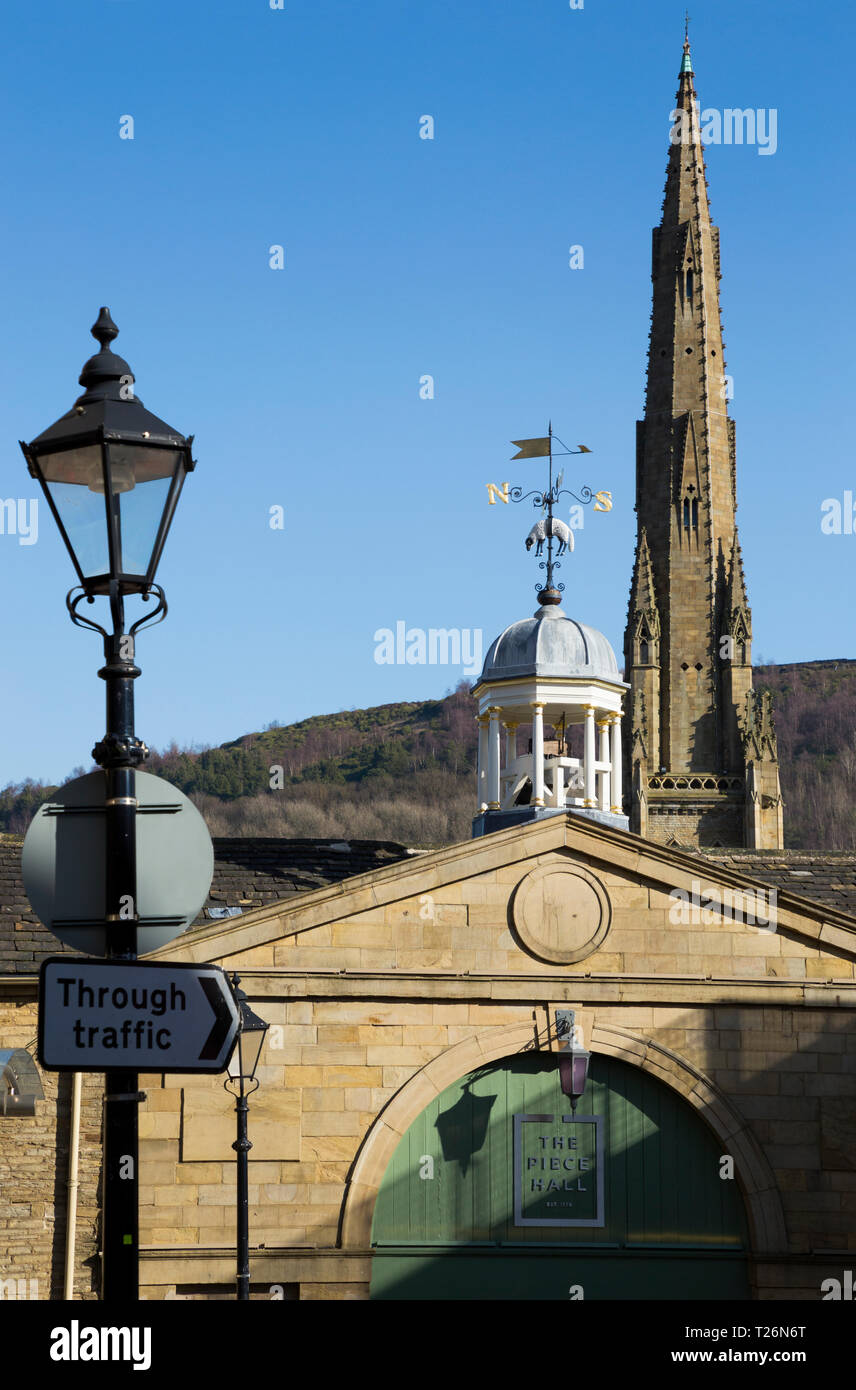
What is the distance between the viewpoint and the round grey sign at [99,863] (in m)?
7.71

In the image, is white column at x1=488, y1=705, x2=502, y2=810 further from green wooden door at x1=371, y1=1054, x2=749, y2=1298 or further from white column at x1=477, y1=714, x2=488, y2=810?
green wooden door at x1=371, y1=1054, x2=749, y2=1298

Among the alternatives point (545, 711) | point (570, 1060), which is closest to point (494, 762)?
point (545, 711)

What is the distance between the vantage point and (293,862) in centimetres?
2630

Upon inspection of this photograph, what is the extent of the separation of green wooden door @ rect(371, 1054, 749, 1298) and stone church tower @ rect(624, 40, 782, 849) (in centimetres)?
5647

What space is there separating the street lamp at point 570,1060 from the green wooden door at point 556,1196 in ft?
1.41

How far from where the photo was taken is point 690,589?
282 feet

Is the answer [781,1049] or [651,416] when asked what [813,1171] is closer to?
[781,1049]

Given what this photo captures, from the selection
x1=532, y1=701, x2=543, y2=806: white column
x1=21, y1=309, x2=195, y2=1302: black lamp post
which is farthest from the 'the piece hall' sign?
x1=21, y1=309, x2=195, y2=1302: black lamp post

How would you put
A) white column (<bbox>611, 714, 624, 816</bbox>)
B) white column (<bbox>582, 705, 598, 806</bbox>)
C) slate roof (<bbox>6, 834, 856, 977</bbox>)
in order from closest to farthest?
slate roof (<bbox>6, 834, 856, 977</bbox>) < white column (<bbox>582, 705, 598, 806</bbox>) < white column (<bbox>611, 714, 624, 816</bbox>)

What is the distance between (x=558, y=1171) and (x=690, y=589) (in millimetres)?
65528

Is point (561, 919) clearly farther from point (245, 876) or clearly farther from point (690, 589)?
point (690, 589)

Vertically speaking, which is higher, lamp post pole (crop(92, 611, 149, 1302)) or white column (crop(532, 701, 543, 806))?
white column (crop(532, 701, 543, 806))

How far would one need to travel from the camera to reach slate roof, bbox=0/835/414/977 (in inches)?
898
